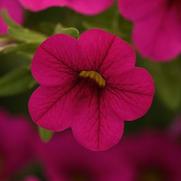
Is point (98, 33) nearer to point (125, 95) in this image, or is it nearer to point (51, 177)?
point (125, 95)

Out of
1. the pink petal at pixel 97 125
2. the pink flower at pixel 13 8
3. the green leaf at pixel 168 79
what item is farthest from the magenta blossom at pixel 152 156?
the pink petal at pixel 97 125

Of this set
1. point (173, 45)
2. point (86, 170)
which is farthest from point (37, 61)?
point (86, 170)

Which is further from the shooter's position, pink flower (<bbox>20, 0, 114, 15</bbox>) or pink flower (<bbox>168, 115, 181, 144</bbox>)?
pink flower (<bbox>168, 115, 181, 144</bbox>)

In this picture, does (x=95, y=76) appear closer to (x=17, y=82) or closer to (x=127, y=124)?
(x=17, y=82)

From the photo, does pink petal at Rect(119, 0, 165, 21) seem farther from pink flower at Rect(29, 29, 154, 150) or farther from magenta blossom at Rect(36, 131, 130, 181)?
magenta blossom at Rect(36, 131, 130, 181)

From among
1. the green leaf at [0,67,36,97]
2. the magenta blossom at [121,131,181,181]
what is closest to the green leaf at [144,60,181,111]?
the magenta blossom at [121,131,181,181]

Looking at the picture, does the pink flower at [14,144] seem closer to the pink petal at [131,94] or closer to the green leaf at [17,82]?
the green leaf at [17,82]

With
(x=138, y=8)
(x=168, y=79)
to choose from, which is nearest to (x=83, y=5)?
(x=138, y=8)
